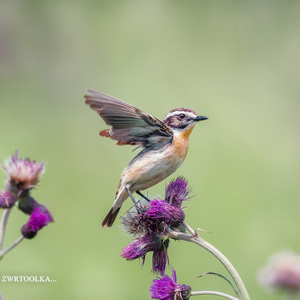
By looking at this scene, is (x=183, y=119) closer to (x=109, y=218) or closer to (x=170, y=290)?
(x=109, y=218)

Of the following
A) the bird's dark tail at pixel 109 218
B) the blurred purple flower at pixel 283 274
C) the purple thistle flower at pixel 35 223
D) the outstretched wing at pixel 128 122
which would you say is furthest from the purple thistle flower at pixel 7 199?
A: the blurred purple flower at pixel 283 274

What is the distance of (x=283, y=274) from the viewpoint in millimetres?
3729

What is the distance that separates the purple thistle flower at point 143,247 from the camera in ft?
10.0

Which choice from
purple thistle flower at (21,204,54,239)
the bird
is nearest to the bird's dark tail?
the bird

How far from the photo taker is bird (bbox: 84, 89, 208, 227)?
11.1 feet

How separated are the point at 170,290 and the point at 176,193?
0.68 metres

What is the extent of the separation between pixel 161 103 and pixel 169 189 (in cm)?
760

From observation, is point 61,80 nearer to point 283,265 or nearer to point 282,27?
point 282,27

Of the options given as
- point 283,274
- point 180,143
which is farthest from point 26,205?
point 283,274

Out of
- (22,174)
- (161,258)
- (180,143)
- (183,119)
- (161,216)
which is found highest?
(183,119)

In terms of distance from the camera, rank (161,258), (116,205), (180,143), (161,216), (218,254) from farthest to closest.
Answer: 1. (116,205)
2. (180,143)
3. (161,258)
4. (161,216)
5. (218,254)

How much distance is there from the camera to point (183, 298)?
286 cm

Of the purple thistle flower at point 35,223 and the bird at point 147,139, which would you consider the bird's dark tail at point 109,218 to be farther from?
the purple thistle flower at point 35,223

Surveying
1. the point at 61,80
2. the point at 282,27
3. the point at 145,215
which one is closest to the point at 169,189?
the point at 145,215
